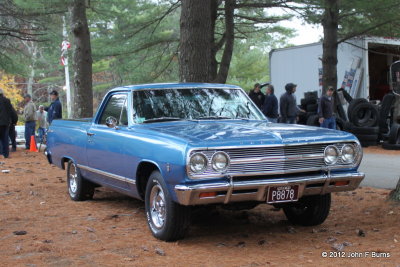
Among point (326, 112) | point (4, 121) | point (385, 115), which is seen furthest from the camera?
point (385, 115)

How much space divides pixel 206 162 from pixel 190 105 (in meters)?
1.79

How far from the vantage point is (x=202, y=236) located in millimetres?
6012

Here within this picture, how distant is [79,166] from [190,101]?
2.23 m

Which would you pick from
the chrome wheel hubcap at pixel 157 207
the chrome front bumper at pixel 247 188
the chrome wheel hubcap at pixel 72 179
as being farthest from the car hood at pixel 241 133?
the chrome wheel hubcap at pixel 72 179

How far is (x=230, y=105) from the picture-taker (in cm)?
707

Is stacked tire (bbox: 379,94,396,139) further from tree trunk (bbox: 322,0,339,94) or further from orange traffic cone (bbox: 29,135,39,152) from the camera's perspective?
orange traffic cone (bbox: 29,135,39,152)

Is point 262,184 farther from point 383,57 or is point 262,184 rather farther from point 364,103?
point 383,57

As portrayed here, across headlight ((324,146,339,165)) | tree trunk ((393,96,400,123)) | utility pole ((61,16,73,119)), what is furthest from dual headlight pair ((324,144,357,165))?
utility pole ((61,16,73,119))

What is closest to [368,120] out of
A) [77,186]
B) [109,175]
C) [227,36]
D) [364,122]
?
[364,122]

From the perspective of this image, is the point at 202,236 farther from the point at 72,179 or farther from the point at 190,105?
the point at 72,179

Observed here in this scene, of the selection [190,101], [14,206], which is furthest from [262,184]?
[14,206]

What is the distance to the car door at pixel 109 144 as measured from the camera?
6.66m

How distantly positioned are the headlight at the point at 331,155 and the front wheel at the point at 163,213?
59.8 inches

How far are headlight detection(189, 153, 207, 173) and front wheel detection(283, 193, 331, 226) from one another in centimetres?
164
